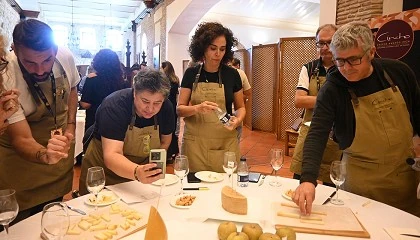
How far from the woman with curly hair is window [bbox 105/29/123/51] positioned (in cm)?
1593

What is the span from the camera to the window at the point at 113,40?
17.4m

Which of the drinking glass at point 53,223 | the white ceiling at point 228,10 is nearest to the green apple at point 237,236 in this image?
the drinking glass at point 53,223

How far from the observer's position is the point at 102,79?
387 centimetres

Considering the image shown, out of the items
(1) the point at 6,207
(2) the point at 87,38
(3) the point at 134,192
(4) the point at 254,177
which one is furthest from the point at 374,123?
(2) the point at 87,38

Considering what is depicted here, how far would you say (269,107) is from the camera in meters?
7.74

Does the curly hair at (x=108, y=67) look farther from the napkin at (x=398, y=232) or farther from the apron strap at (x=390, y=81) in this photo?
the napkin at (x=398, y=232)

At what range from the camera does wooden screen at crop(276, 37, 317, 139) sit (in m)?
6.36

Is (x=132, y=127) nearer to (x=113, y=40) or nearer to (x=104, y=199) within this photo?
(x=104, y=199)

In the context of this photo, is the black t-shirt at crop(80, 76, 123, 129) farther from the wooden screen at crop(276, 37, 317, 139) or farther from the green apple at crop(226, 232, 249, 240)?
the wooden screen at crop(276, 37, 317, 139)

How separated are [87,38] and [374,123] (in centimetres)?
1735

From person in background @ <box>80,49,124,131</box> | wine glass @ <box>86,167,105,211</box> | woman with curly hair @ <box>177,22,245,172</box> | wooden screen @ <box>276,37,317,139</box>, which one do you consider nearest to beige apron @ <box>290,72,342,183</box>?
woman with curly hair @ <box>177,22,245,172</box>

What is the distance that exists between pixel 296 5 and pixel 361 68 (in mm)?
12051

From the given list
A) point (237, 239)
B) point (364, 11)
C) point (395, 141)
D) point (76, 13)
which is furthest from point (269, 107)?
point (76, 13)

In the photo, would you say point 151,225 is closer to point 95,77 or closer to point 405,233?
point 405,233
